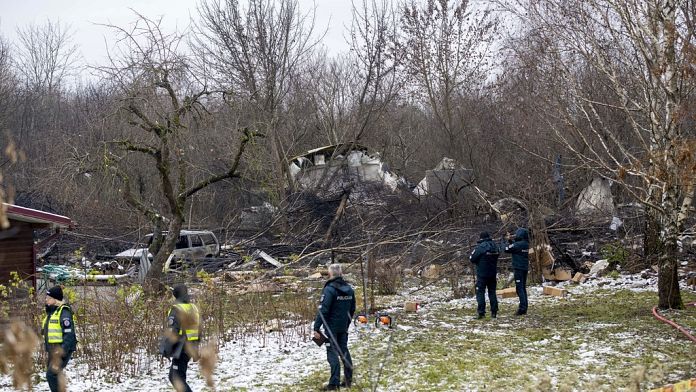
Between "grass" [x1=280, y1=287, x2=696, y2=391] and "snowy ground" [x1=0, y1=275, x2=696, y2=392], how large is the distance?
2 centimetres

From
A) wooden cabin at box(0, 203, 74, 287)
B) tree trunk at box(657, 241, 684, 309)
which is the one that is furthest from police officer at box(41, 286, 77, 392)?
tree trunk at box(657, 241, 684, 309)

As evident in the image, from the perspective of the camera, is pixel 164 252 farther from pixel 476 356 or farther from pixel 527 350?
pixel 527 350

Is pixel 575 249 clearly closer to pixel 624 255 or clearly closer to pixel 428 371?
pixel 624 255

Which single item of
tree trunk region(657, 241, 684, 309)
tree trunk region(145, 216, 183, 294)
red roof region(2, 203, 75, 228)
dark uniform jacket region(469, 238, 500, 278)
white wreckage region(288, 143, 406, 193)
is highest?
white wreckage region(288, 143, 406, 193)

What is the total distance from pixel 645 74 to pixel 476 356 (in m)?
6.35

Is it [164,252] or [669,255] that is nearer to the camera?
[669,255]

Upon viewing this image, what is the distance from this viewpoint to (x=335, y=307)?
9.47 metres

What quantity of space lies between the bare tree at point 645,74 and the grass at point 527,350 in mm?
1805

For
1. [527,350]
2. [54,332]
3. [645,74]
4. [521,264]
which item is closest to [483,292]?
[521,264]

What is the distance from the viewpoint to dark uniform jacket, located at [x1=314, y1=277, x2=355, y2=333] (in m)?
9.41

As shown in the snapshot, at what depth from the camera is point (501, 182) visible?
31.5 meters

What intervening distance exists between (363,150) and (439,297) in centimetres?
1885

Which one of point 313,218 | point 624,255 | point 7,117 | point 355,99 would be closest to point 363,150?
point 355,99

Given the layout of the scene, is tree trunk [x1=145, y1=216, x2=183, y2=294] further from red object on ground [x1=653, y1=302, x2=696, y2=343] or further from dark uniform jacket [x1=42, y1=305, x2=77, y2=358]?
red object on ground [x1=653, y1=302, x2=696, y2=343]
